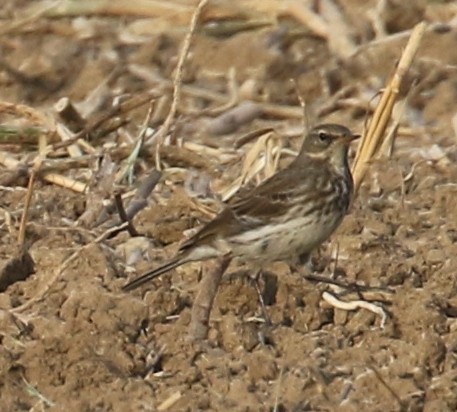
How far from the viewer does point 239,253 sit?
7.15m

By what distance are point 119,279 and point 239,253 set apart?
0.49 metres

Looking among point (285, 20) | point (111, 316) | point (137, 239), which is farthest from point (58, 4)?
point (111, 316)

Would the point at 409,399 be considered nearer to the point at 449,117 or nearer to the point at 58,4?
the point at 449,117

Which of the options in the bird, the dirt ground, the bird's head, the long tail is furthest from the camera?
the bird's head

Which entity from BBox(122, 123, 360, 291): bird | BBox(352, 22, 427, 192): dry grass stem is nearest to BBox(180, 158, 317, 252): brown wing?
BBox(122, 123, 360, 291): bird

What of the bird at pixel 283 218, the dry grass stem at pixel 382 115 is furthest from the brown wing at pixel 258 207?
the dry grass stem at pixel 382 115

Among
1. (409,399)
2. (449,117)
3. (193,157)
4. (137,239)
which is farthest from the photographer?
(449,117)

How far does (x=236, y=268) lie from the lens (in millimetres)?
7324

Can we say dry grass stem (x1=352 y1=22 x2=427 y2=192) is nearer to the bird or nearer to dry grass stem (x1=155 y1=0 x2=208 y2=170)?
the bird

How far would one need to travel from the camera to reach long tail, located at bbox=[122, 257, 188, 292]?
6836 millimetres

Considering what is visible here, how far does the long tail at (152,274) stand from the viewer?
22.4 ft

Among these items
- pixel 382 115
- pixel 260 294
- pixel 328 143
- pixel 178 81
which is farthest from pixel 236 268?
pixel 382 115

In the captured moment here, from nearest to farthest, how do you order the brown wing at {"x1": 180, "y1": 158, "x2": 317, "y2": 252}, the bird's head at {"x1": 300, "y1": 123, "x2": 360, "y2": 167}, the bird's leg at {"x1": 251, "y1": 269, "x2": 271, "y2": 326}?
the bird's leg at {"x1": 251, "y1": 269, "x2": 271, "y2": 326} → the brown wing at {"x1": 180, "y1": 158, "x2": 317, "y2": 252} → the bird's head at {"x1": 300, "y1": 123, "x2": 360, "y2": 167}

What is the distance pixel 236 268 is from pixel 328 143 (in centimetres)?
66
